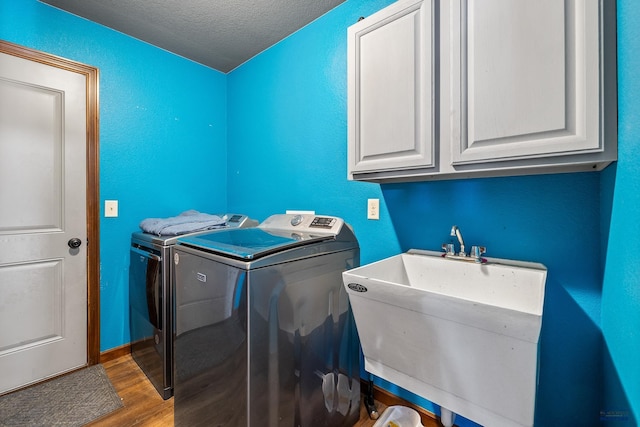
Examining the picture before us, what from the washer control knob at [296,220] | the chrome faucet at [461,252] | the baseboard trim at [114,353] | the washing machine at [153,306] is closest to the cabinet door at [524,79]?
the chrome faucet at [461,252]

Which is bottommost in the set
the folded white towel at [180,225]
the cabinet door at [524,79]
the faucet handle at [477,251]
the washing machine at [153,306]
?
the washing machine at [153,306]

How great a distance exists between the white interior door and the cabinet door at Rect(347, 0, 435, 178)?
197 cm

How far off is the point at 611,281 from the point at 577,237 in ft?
0.72

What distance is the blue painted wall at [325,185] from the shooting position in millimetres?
903

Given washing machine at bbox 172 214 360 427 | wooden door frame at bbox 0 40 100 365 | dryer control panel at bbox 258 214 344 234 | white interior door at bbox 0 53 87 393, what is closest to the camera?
washing machine at bbox 172 214 360 427

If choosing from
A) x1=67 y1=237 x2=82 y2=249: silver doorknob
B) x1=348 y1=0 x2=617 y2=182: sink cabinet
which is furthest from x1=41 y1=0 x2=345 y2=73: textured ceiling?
x1=67 y1=237 x2=82 y2=249: silver doorknob

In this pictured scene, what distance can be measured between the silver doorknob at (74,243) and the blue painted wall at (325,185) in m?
0.14

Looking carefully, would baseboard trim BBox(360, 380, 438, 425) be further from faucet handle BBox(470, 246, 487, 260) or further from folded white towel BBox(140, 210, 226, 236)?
folded white towel BBox(140, 210, 226, 236)

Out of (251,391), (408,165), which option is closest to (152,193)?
(251,391)

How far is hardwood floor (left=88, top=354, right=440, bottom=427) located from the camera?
152cm

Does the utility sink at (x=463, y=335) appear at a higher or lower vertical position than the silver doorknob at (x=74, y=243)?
lower

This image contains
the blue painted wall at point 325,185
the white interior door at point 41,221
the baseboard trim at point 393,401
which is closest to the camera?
the blue painted wall at point 325,185

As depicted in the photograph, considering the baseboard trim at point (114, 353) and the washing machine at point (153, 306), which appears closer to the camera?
the washing machine at point (153, 306)

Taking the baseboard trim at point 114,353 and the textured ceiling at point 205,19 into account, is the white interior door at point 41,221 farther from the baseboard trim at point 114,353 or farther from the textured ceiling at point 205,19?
the textured ceiling at point 205,19
